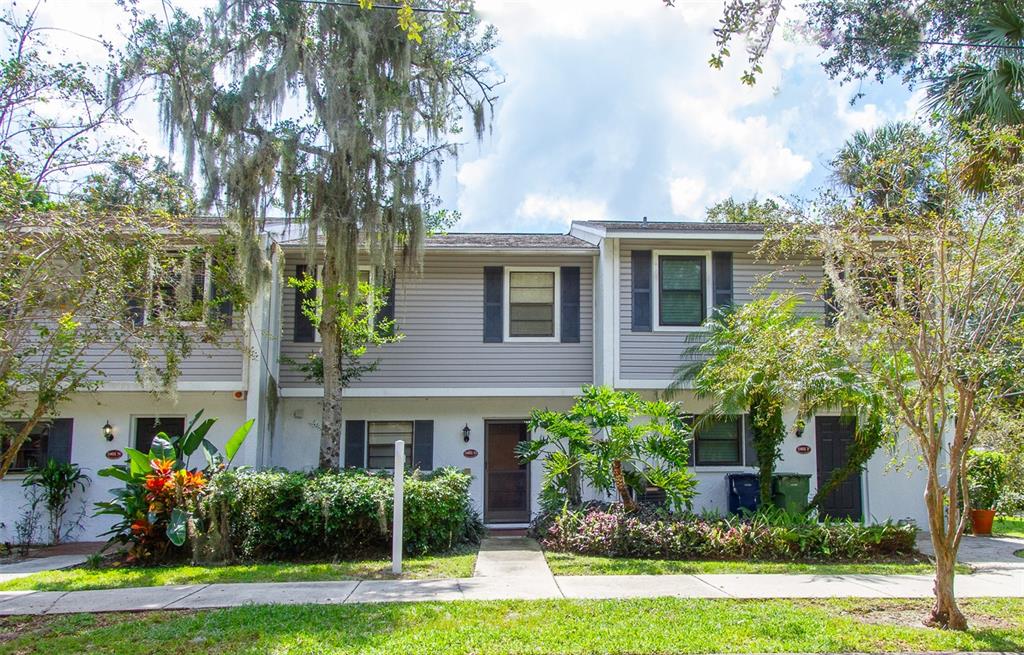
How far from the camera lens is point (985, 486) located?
14.1 m

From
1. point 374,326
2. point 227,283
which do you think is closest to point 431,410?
point 374,326

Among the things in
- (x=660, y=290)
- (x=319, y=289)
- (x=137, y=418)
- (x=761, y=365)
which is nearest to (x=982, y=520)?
(x=660, y=290)

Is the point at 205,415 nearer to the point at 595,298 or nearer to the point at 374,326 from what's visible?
the point at 374,326

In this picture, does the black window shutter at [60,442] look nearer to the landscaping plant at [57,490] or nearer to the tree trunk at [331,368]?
the landscaping plant at [57,490]

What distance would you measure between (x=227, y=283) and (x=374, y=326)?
3.89 metres

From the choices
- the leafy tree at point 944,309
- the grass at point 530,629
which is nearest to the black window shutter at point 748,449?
the grass at point 530,629

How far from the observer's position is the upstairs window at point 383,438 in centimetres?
1435

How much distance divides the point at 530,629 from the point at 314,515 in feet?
15.1

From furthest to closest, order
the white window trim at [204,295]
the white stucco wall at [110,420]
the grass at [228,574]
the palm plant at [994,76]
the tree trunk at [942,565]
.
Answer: the white stucco wall at [110,420], the palm plant at [994,76], the grass at [228,574], the white window trim at [204,295], the tree trunk at [942,565]

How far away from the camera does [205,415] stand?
13.7m

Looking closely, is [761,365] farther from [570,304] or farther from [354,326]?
[354,326]

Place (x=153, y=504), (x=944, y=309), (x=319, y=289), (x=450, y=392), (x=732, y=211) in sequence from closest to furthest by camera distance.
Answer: (x=944, y=309) < (x=153, y=504) < (x=319, y=289) < (x=450, y=392) < (x=732, y=211)

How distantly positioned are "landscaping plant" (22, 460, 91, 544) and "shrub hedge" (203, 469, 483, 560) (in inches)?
166

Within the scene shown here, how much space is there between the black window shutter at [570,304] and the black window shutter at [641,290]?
1.10 m
